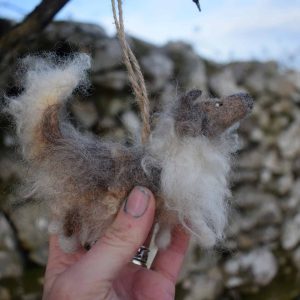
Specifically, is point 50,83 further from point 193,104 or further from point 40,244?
point 40,244

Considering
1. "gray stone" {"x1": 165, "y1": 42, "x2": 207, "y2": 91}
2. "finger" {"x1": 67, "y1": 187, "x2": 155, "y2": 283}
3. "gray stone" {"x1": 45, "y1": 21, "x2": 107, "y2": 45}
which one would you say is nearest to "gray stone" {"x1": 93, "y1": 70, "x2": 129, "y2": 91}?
"gray stone" {"x1": 45, "y1": 21, "x2": 107, "y2": 45}

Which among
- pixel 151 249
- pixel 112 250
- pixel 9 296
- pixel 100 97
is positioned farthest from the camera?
pixel 100 97

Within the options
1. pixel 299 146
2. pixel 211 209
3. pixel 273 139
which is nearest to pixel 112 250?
pixel 211 209

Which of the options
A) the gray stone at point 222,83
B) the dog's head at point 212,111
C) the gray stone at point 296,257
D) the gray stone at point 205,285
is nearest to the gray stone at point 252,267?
the gray stone at point 205,285

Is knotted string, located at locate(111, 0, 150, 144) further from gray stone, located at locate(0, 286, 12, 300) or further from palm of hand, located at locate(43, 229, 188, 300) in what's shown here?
gray stone, located at locate(0, 286, 12, 300)

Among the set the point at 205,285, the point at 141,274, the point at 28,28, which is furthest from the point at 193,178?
the point at 205,285

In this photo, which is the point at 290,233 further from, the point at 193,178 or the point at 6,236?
the point at 193,178
